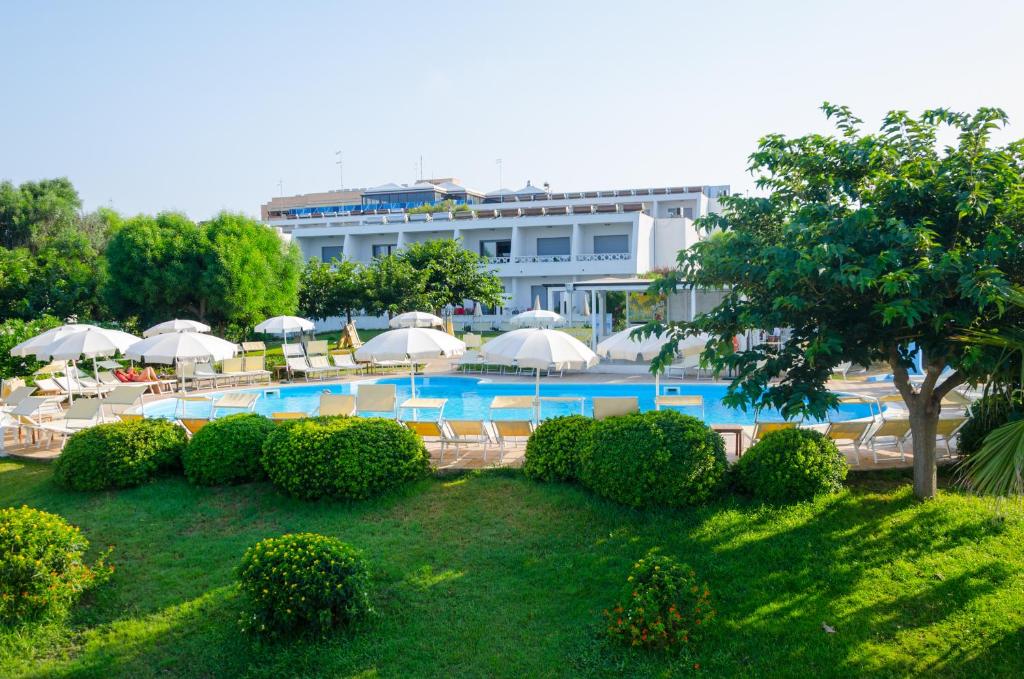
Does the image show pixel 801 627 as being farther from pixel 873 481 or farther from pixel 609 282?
pixel 609 282

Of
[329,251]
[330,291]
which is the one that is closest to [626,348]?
[330,291]

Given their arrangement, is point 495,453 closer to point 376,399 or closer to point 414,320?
point 376,399

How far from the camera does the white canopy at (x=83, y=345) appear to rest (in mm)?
14445

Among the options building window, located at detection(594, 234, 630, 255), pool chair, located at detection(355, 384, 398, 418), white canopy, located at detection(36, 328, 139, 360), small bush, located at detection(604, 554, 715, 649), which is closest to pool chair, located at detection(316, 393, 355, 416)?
pool chair, located at detection(355, 384, 398, 418)

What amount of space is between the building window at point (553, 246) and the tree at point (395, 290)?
15.6 metres

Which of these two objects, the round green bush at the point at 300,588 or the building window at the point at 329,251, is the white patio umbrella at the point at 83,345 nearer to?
the round green bush at the point at 300,588

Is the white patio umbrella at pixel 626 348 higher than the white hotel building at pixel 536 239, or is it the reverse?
the white hotel building at pixel 536 239

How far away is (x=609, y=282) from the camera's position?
80.1 feet

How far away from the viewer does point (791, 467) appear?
8.04m

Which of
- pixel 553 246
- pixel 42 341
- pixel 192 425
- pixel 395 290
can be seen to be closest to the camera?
pixel 192 425

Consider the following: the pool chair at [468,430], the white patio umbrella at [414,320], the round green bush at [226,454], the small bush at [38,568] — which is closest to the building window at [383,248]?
the white patio umbrella at [414,320]

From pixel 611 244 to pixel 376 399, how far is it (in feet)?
100

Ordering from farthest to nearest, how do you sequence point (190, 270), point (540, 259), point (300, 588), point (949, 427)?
point (540, 259)
point (190, 270)
point (949, 427)
point (300, 588)

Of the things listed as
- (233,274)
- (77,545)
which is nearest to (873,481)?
(77,545)
